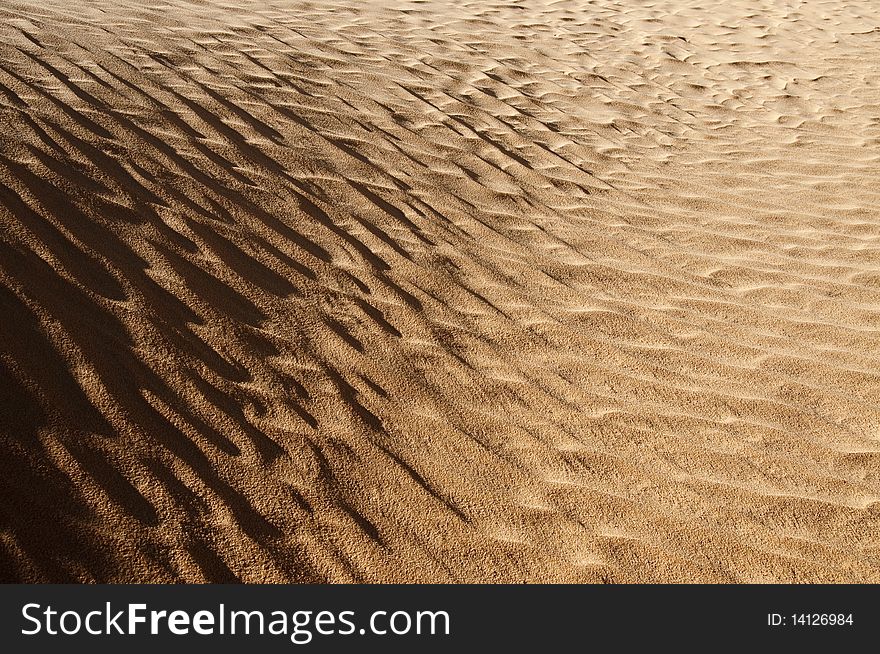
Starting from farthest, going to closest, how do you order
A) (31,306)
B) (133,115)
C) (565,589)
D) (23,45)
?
(23,45) → (133,115) → (31,306) → (565,589)

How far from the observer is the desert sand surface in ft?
8.03

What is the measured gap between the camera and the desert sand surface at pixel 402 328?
2.45 meters

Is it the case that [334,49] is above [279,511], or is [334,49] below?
above

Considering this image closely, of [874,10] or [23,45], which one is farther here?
[874,10]

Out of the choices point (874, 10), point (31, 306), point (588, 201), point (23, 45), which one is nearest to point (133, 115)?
point (23, 45)

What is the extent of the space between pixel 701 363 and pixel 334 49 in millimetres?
4305

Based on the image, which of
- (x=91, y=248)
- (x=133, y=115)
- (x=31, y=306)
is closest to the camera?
(x=31, y=306)

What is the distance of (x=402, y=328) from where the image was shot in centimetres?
337

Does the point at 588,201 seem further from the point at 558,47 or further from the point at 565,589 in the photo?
the point at 558,47

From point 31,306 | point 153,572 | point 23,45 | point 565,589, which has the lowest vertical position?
point 565,589

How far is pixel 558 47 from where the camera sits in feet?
24.9

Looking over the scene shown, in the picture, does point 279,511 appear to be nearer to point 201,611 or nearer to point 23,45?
point 201,611

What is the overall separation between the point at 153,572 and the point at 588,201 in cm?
346

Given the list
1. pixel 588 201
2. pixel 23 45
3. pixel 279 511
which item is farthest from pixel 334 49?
pixel 279 511
